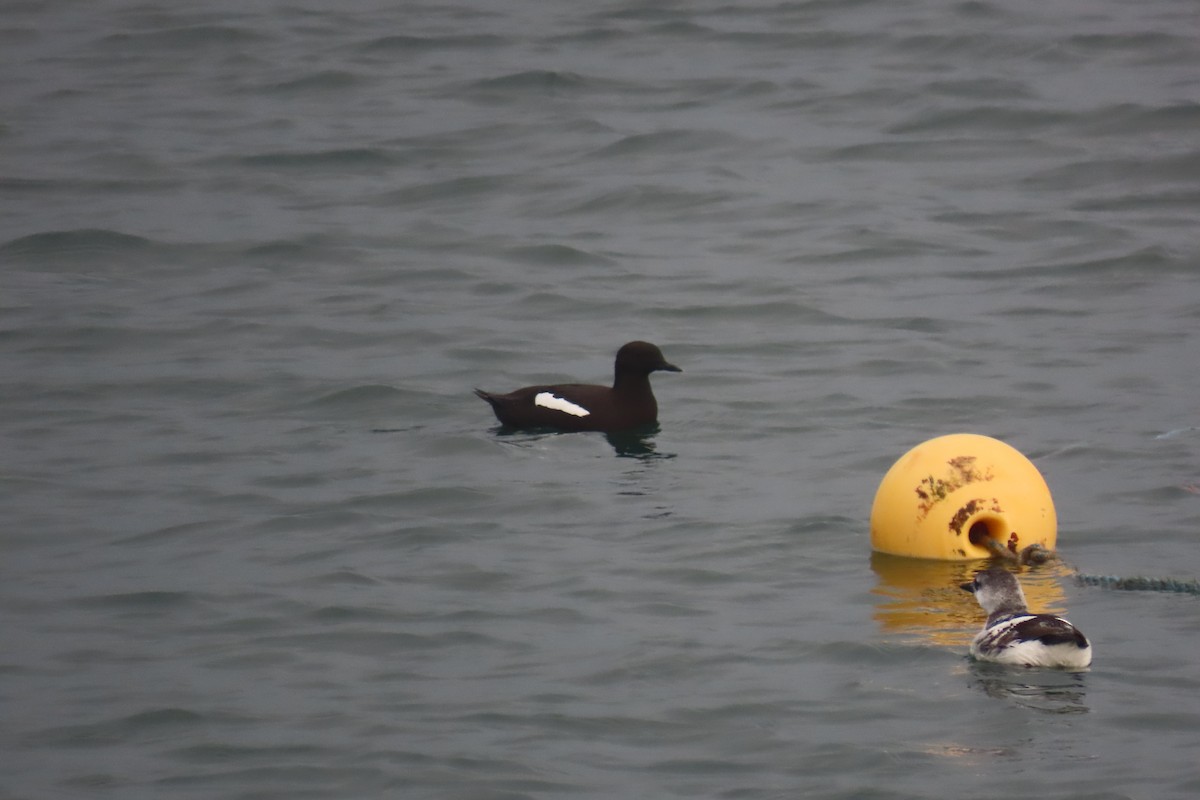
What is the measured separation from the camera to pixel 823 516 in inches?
418

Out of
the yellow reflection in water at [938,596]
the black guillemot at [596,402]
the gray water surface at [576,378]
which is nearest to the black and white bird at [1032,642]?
the gray water surface at [576,378]

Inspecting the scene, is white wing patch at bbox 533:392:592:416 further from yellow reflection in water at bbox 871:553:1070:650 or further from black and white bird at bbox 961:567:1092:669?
black and white bird at bbox 961:567:1092:669

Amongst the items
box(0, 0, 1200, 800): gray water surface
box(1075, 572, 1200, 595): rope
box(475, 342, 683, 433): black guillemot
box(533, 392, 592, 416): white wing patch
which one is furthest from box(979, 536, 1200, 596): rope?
box(533, 392, 592, 416): white wing patch

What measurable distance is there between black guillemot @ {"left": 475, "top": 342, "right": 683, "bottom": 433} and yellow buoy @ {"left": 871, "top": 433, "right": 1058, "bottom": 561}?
12.7ft

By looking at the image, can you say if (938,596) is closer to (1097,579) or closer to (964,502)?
(964,502)

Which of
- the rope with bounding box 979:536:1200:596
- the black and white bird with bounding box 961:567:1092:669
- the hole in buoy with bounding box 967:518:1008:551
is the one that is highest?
the black and white bird with bounding box 961:567:1092:669

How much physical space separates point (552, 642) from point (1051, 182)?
Answer: 11.4m

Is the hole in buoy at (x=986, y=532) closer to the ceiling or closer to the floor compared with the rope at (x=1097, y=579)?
closer to the ceiling

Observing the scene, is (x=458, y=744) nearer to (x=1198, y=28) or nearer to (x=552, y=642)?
(x=552, y=642)

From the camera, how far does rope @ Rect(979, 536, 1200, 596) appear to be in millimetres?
8914

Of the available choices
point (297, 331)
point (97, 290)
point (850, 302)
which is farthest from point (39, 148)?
point (850, 302)

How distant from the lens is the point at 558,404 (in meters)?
13.1

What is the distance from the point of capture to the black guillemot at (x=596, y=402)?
13.1 meters

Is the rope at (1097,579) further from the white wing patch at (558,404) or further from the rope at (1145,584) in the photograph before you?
the white wing patch at (558,404)
